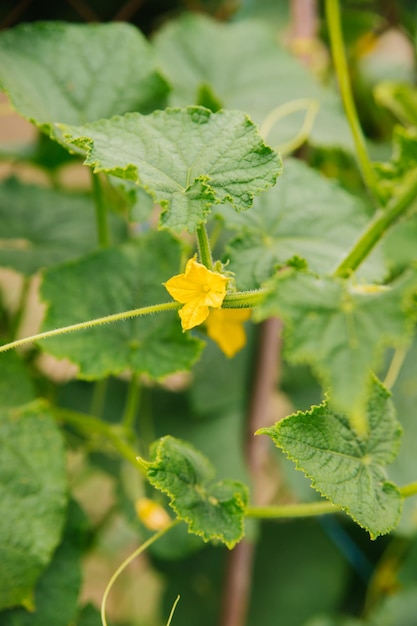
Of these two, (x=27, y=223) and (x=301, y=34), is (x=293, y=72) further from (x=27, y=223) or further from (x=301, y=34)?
(x=27, y=223)

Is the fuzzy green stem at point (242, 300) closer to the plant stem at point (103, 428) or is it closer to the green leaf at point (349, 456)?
the green leaf at point (349, 456)

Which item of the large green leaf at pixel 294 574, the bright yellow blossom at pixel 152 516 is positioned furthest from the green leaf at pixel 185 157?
the large green leaf at pixel 294 574

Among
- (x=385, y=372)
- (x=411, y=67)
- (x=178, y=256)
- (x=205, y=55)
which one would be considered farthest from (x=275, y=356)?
(x=411, y=67)

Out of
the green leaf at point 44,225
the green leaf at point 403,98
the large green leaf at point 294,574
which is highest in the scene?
the green leaf at point 403,98

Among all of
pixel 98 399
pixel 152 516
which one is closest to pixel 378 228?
pixel 152 516

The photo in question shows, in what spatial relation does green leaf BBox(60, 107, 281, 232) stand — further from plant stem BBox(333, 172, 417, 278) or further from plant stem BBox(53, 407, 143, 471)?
plant stem BBox(53, 407, 143, 471)

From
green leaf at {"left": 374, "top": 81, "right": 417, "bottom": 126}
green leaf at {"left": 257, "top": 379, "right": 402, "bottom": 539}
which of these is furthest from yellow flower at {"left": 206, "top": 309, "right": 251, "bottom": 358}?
green leaf at {"left": 374, "top": 81, "right": 417, "bottom": 126}

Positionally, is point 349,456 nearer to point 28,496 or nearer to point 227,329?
point 227,329
